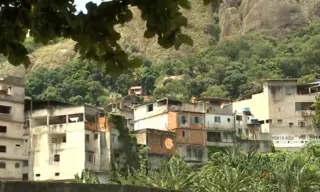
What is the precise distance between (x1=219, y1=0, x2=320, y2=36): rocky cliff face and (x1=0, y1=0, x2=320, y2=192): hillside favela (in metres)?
23.8

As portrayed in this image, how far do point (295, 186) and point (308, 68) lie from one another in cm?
7237

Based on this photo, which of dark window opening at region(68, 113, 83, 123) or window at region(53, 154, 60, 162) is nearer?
window at region(53, 154, 60, 162)

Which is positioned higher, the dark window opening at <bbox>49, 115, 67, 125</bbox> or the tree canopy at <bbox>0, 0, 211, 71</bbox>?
the dark window opening at <bbox>49, 115, 67, 125</bbox>

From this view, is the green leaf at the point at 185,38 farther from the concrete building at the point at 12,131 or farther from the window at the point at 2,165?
the window at the point at 2,165

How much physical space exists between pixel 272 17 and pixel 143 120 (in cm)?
7852

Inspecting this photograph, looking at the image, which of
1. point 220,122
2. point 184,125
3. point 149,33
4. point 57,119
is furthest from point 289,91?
point 149,33

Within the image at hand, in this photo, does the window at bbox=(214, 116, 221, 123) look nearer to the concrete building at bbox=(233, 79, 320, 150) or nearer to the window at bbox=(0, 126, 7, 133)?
the concrete building at bbox=(233, 79, 320, 150)

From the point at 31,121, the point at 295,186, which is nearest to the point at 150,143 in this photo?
the point at 31,121

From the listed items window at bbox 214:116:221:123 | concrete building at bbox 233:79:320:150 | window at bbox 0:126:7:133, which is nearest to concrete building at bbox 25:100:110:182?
window at bbox 0:126:7:133

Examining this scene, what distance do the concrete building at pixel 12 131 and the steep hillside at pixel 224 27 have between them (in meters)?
80.3

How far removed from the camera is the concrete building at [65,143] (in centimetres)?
5166

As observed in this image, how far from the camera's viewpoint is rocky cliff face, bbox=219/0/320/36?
13800 cm

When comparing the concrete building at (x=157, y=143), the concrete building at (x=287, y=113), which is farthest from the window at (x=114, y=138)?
the concrete building at (x=287, y=113)

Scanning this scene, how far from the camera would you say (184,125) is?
6109 centimetres
